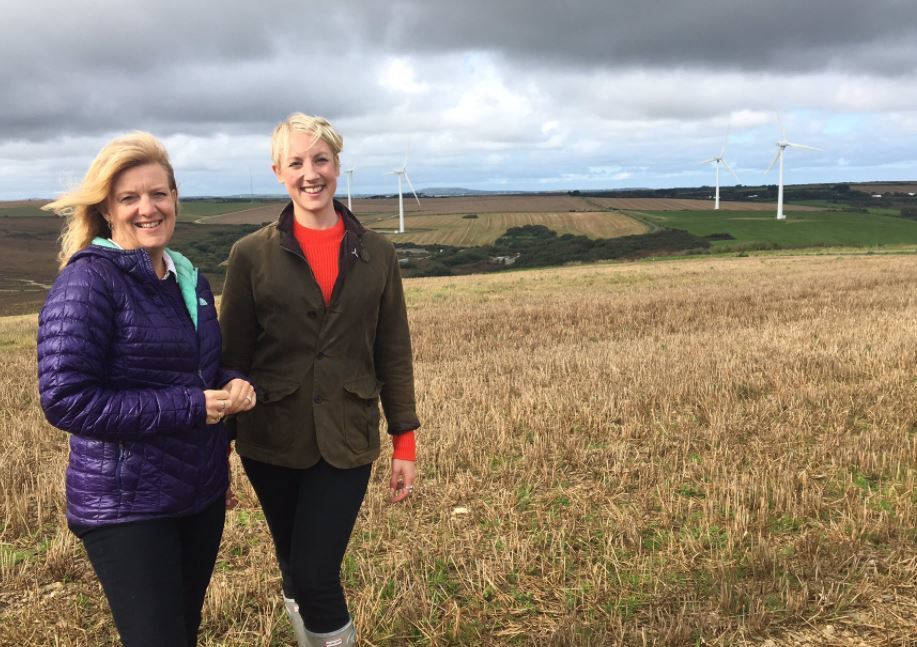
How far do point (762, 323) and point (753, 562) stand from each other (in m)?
11.6

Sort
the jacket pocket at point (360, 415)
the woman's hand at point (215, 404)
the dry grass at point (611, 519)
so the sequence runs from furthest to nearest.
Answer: the dry grass at point (611, 519)
the jacket pocket at point (360, 415)
the woman's hand at point (215, 404)

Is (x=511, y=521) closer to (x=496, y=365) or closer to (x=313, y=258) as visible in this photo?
(x=313, y=258)

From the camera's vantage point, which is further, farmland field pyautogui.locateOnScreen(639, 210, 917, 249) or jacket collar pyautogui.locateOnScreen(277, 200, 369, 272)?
farmland field pyautogui.locateOnScreen(639, 210, 917, 249)

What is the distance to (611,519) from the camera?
16.0 feet

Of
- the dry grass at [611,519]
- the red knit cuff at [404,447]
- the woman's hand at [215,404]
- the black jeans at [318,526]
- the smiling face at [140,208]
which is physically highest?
the smiling face at [140,208]

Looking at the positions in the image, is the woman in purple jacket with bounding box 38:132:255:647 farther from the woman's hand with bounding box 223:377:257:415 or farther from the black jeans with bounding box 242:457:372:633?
the black jeans with bounding box 242:457:372:633

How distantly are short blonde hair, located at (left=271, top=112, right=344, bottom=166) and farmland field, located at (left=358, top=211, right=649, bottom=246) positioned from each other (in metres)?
72.2

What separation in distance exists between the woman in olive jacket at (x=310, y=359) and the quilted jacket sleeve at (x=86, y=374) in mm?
641

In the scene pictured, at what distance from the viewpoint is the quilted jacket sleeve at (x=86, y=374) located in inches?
91.4

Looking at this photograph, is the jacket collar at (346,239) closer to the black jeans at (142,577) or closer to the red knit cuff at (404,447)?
the red knit cuff at (404,447)

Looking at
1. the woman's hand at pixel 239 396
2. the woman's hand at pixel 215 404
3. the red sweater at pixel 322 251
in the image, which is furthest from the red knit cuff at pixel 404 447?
the woman's hand at pixel 215 404

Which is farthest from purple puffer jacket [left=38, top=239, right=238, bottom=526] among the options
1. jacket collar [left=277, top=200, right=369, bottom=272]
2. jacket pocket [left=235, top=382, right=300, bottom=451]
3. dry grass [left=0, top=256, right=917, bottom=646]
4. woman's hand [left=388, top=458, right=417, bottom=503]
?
dry grass [left=0, top=256, right=917, bottom=646]

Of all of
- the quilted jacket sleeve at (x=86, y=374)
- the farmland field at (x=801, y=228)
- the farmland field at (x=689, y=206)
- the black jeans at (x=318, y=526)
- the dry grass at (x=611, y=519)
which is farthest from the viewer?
the farmland field at (x=689, y=206)

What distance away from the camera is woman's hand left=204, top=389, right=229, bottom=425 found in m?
2.56
